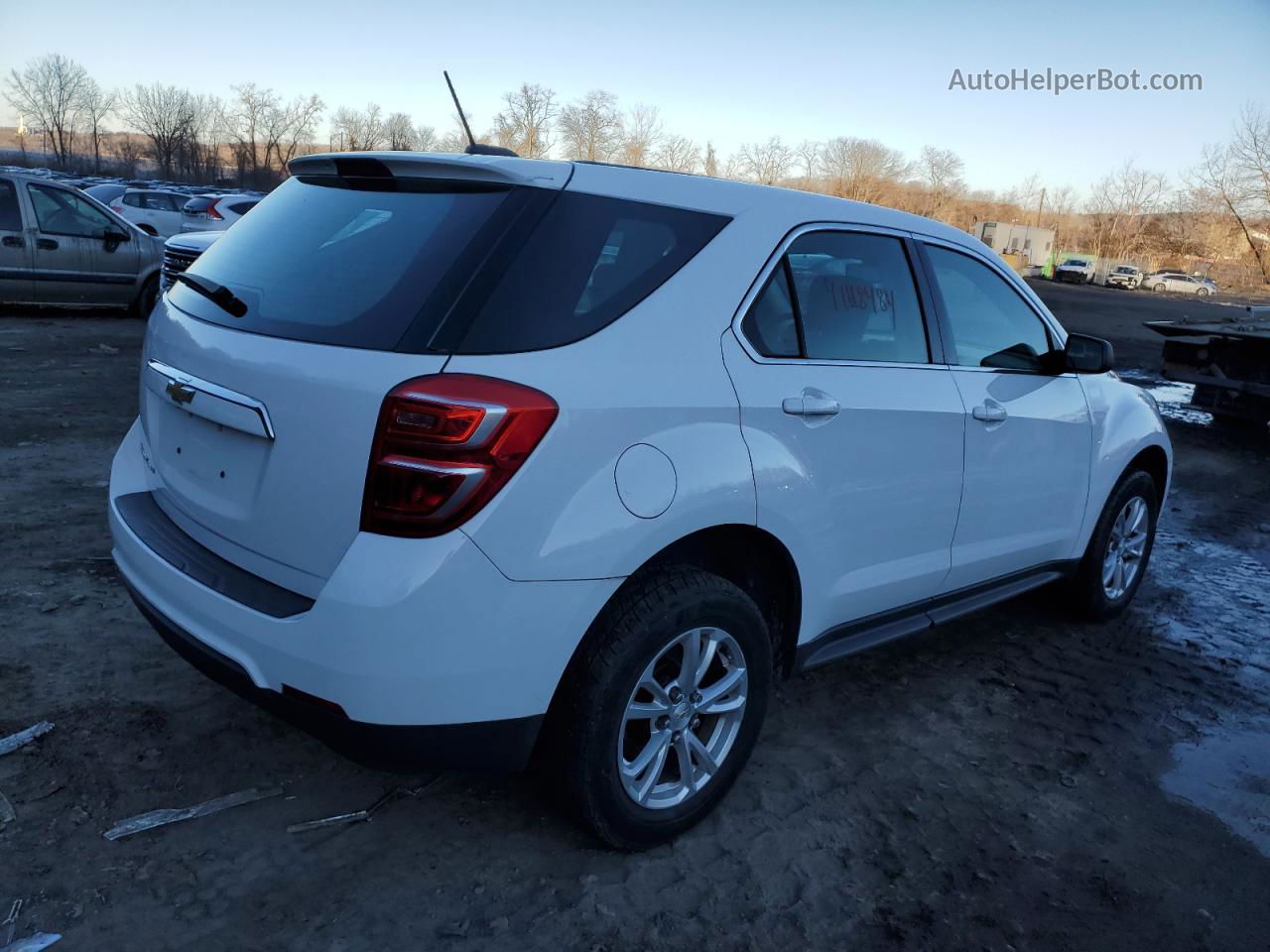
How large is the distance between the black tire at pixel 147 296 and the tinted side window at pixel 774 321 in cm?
1127

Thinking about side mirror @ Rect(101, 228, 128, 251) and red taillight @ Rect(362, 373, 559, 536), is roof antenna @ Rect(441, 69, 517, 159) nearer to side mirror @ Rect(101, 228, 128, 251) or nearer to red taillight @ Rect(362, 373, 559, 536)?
red taillight @ Rect(362, 373, 559, 536)

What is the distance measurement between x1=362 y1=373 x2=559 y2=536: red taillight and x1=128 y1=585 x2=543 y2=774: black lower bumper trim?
1.43 feet

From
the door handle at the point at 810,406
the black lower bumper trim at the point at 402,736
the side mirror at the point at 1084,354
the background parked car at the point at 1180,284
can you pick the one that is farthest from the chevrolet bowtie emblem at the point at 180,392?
the background parked car at the point at 1180,284

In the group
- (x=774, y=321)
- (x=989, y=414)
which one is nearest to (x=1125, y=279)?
(x=989, y=414)

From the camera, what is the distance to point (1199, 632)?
15.5 ft

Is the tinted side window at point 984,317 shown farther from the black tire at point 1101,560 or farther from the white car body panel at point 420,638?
the white car body panel at point 420,638

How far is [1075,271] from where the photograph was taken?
63906 mm

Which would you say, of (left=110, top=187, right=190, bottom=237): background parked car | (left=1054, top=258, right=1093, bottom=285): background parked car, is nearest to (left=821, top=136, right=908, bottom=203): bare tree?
(left=1054, top=258, right=1093, bottom=285): background parked car

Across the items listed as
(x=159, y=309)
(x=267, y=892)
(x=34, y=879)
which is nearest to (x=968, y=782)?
(x=267, y=892)

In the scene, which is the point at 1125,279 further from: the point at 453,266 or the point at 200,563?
the point at 200,563

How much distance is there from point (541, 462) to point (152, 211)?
20703mm

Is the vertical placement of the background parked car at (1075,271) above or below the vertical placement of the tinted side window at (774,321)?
below

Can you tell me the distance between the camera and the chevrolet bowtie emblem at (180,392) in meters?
2.47

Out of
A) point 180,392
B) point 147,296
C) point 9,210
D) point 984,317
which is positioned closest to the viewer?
point 180,392
